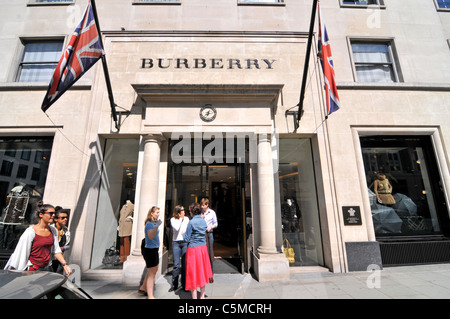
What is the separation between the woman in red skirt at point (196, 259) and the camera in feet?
14.9

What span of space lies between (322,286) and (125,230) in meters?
6.68

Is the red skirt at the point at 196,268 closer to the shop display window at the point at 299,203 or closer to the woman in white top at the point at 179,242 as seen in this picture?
the woman in white top at the point at 179,242

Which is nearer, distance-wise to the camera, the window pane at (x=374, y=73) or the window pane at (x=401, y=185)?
the window pane at (x=401, y=185)

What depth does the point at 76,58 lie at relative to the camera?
6.06 metres

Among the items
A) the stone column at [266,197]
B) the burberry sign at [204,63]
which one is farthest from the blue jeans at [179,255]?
the burberry sign at [204,63]

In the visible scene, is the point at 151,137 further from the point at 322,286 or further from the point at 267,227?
the point at 322,286

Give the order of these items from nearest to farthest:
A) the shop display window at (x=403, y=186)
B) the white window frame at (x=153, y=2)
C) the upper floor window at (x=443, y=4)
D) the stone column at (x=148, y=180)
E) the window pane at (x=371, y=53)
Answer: the stone column at (x=148, y=180) < the shop display window at (x=403, y=186) < the window pane at (x=371, y=53) < the white window frame at (x=153, y=2) < the upper floor window at (x=443, y=4)

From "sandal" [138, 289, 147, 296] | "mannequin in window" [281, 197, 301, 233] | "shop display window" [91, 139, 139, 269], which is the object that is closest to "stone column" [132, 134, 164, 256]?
"shop display window" [91, 139, 139, 269]

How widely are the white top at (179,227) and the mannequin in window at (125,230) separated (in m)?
2.65

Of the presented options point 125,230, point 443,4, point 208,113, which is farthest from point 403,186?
point 125,230

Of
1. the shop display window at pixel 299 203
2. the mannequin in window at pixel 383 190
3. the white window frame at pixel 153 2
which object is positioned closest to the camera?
the shop display window at pixel 299 203

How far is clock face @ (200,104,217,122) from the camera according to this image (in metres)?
7.51

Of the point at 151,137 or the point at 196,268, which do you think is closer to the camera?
the point at 196,268

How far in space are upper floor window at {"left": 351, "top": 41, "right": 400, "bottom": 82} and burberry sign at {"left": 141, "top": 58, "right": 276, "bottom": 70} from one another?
4044 millimetres
